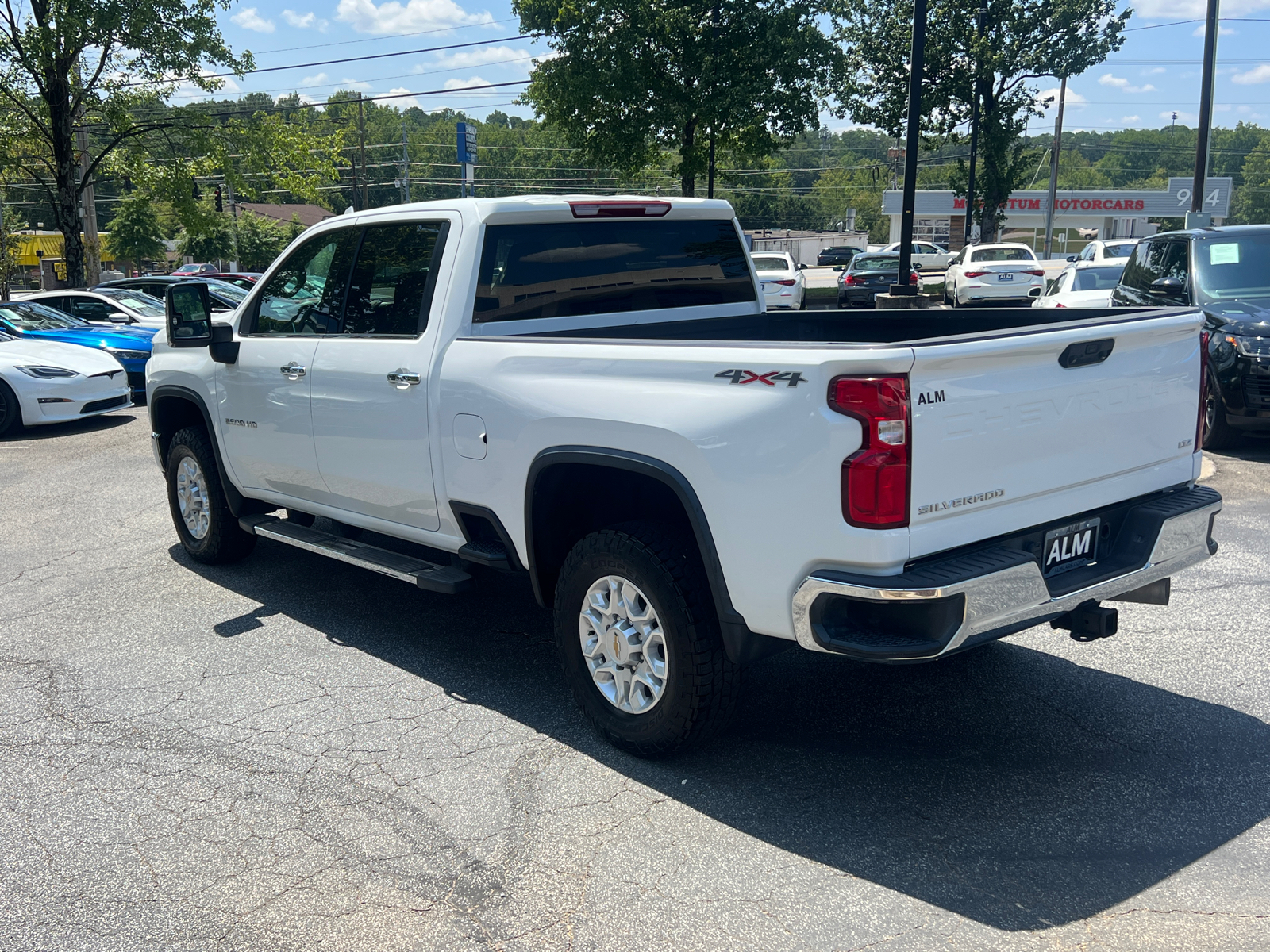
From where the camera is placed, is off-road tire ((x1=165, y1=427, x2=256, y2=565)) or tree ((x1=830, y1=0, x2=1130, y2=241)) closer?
off-road tire ((x1=165, y1=427, x2=256, y2=565))

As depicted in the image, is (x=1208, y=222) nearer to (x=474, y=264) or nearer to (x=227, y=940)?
(x=474, y=264)

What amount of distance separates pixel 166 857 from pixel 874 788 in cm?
231

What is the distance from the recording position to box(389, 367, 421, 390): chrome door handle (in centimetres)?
464

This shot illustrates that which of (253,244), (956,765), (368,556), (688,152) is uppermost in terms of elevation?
(688,152)

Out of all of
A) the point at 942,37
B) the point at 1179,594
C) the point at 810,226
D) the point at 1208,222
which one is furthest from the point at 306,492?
the point at 810,226

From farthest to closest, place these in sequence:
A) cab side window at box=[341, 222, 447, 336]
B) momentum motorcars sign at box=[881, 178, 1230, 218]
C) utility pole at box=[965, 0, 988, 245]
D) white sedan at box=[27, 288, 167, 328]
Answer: momentum motorcars sign at box=[881, 178, 1230, 218], utility pole at box=[965, 0, 988, 245], white sedan at box=[27, 288, 167, 328], cab side window at box=[341, 222, 447, 336]

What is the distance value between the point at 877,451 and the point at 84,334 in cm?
1442

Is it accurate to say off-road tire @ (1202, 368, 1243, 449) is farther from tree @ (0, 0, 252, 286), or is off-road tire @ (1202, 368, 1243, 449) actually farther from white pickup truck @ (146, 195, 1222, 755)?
tree @ (0, 0, 252, 286)

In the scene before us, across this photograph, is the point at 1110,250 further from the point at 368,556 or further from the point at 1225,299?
the point at 368,556

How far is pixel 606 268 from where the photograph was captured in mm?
5008

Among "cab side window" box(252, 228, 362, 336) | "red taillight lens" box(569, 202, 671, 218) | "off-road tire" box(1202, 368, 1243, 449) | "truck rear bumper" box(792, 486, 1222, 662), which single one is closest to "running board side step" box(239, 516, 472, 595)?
"cab side window" box(252, 228, 362, 336)

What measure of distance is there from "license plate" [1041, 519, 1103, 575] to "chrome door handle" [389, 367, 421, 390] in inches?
101

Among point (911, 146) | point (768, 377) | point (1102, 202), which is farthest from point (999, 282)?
point (1102, 202)

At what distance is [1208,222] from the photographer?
50.1 ft
